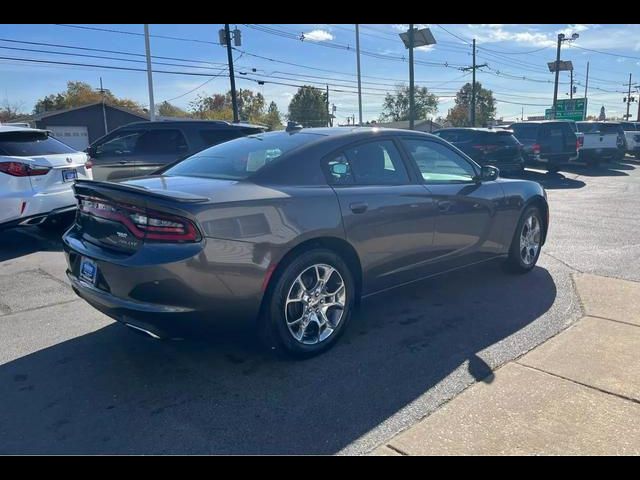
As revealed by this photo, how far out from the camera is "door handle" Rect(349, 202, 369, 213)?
363 cm

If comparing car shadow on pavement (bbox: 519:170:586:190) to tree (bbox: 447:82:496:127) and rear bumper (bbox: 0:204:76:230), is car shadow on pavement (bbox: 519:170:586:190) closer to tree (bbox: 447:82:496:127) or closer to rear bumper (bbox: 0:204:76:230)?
rear bumper (bbox: 0:204:76:230)

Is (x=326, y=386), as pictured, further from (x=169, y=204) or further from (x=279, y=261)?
(x=169, y=204)

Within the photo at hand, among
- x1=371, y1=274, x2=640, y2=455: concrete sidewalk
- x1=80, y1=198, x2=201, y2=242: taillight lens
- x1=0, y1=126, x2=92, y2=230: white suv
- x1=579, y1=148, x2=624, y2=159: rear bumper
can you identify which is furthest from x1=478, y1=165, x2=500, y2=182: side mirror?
x1=579, y1=148, x2=624, y2=159: rear bumper

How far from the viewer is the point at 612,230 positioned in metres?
7.75

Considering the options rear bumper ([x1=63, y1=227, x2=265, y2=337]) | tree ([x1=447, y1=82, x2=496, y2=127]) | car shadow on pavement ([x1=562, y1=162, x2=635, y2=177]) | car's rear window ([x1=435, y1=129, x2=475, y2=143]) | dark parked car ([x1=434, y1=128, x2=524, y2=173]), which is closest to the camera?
rear bumper ([x1=63, y1=227, x2=265, y2=337])

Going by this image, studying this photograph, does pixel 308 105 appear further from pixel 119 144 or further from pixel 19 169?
pixel 19 169

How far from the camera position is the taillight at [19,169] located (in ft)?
20.4

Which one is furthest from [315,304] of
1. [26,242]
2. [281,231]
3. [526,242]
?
[26,242]

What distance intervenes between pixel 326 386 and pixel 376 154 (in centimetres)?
190

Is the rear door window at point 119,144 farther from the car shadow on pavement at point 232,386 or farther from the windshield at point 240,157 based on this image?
the car shadow on pavement at point 232,386

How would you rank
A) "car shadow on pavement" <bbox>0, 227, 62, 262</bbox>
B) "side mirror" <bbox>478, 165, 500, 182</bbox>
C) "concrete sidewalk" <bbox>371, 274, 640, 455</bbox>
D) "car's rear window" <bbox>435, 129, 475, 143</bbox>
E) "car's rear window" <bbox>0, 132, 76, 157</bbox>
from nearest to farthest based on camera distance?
"concrete sidewalk" <bbox>371, 274, 640, 455</bbox> < "side mirror" <bbox>478, 165, 500, 182</bbox> < "car's rear window" <bbox>0, 132, 76, 157</bbox> < "car shadow on pavement" <bbox>0, 227, 62, 262</bbox> < "car's rear window" <bbox>435, 129, 475, 143</bbox>

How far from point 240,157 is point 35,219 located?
392 cm

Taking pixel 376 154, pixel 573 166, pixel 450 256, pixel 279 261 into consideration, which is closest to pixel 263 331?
pixel 279 261

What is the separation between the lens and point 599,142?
64.6 ft
